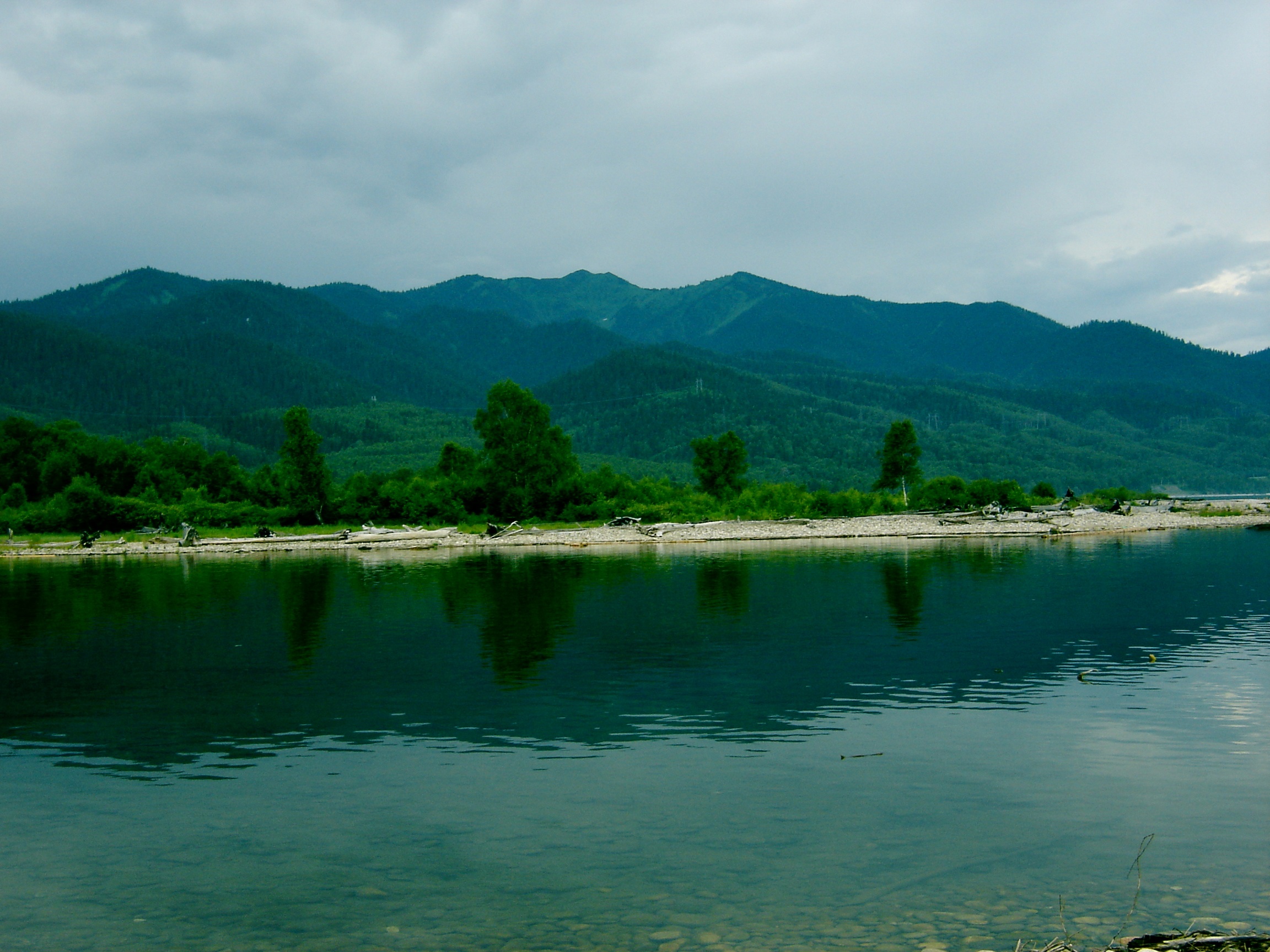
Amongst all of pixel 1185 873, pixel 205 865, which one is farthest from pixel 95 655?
pixel 1185 873

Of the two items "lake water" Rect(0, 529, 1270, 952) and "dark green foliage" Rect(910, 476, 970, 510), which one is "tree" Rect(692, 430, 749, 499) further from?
"lake water" Rect(0, 529, 1270, 952)

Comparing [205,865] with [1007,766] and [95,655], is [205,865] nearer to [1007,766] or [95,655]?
[1007,766]

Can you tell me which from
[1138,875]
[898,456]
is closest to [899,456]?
[898,456]

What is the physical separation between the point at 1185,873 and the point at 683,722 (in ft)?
32.8

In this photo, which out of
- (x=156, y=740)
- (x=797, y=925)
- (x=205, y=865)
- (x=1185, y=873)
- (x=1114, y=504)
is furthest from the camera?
(x=1114, y=504)

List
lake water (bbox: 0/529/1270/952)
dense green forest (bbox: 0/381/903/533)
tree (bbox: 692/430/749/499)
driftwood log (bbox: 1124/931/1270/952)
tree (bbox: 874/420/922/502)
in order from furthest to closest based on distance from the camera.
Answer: tree (bbox: 692/430/749/499), tree (bbox: 874/420/922/502), dense green forest (bbox: 0/381/903/533), lake water (bbox: 0/529/1270/952), driftwood log (bbox: 1124/931/1270/952)

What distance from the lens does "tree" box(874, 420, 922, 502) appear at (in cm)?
9600

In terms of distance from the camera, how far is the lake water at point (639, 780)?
11758 mm

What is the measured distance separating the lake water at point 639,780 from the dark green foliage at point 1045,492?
7495 centimetres

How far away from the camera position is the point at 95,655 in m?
30.4

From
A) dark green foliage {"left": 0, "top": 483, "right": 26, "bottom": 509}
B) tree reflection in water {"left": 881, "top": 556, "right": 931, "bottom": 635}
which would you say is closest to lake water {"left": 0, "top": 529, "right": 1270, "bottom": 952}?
tree reflection in water {"left": 881, "top": 556, "right": 931, "bottom": 635}

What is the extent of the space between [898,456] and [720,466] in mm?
17693

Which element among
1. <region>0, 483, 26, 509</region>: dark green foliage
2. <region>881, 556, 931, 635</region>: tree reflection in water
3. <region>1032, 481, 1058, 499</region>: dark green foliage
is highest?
<region>0, 483, 26, 509</region>: dark green foliage

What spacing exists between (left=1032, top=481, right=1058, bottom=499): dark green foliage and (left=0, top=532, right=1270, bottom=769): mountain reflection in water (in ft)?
176
